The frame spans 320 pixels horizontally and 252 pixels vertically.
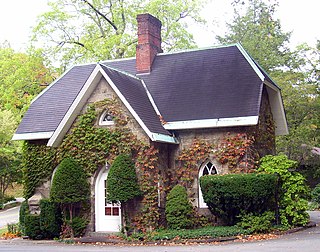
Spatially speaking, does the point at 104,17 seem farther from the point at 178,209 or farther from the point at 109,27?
the point at 178,209

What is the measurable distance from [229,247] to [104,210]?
6.03 m

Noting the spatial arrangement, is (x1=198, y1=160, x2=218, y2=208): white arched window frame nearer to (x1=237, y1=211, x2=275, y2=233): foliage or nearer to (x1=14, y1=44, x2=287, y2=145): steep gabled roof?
(x1=14, y1=44, x2=287, y2=145): steep gabled roof

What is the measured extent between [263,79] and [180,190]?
5344mm

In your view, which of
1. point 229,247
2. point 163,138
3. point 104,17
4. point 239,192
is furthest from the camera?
point 104,17

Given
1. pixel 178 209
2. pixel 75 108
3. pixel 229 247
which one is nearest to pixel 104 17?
pixel 75 108

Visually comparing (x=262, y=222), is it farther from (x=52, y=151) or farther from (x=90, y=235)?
(x=52, y=151)

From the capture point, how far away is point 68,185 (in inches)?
703

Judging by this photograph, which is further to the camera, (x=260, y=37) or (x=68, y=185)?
(x=260, y=37)

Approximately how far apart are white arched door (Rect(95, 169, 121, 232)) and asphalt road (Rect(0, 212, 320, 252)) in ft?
6.38

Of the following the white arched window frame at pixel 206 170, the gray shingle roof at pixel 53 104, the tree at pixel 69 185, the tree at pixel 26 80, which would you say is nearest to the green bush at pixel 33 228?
the tree at pixel 69 185

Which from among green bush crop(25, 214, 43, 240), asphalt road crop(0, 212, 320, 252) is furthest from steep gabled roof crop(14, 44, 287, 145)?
asphalt road crop(0, 212, 320, 252)

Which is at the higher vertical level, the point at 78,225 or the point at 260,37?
the point at 260,37

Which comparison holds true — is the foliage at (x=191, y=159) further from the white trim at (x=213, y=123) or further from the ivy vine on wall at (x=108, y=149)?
the ivy vine on wall at (x=108, y=149)

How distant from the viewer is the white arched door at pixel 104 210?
18.4 m
